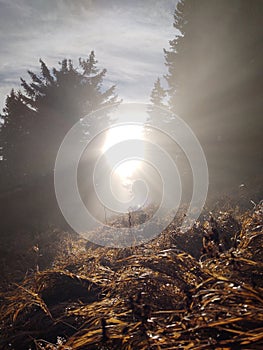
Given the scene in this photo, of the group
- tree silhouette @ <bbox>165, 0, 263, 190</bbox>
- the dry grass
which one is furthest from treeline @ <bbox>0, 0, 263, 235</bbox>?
the dry grass

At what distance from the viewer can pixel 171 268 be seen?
1801 millimetres

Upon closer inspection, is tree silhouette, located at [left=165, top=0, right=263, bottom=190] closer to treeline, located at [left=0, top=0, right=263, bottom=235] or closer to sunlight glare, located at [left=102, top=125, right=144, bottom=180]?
treeline, located at [left=0, top=0, right=263, bottom=235]

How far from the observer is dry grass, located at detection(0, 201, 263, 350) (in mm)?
1075

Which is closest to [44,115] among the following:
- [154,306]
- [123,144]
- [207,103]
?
[123,144]

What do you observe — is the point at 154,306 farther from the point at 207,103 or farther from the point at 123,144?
the point at 123,144

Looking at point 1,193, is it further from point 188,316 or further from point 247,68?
point 188,316

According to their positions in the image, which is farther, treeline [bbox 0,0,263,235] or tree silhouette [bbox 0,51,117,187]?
tree silhouette [bbox 0,51,117,187]

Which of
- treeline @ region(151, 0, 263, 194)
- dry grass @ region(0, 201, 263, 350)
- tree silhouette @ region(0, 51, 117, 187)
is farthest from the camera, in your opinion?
tree silhouette @ region(0, 51, 117, 187)

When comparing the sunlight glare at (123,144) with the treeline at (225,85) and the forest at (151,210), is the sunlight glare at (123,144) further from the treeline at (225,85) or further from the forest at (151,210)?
the treeline at (225,85)

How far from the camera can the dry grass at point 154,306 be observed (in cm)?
108

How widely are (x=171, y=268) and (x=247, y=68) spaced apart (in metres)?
11.4

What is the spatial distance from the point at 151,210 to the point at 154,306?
7.79 m

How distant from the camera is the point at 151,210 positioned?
30.4 feet

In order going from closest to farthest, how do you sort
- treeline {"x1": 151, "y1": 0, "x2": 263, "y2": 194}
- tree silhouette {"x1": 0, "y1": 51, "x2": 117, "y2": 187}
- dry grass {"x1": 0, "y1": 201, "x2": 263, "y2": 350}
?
1. dry grass {"x1": 0, "y1": 201, "x2": 263, "y2": 350}
2. treeline {"x1": 151, "y1": 0, "x2": 263, "y2": 194}
3. tree silhouette {"x1": 0, "y1": 51, "x2": 117, "y2": 187}
